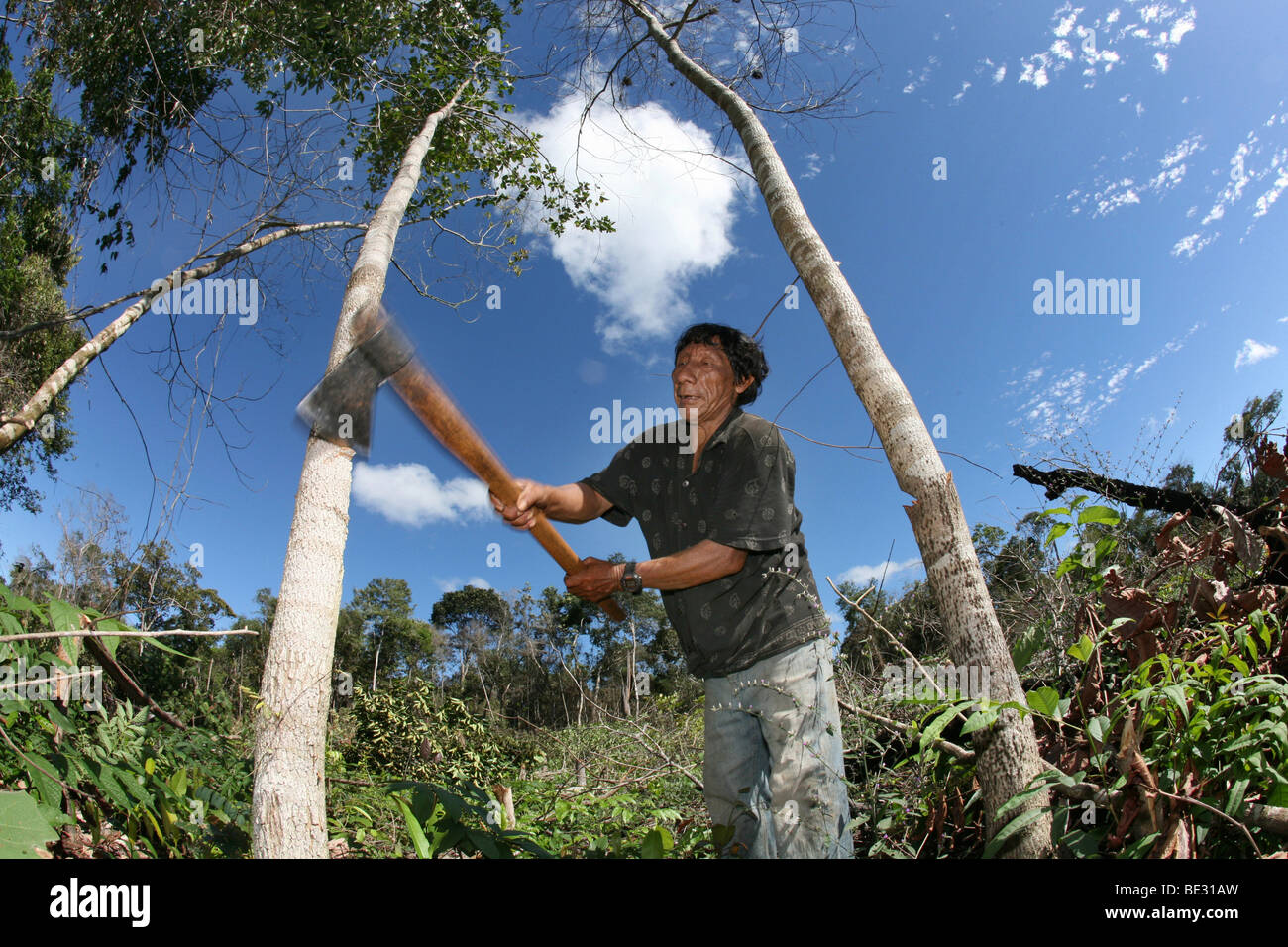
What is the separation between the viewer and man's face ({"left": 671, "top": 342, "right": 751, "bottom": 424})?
9.62 feet

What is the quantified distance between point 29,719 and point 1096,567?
4.28m

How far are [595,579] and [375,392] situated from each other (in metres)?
1.10

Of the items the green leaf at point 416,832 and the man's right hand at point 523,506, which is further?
the man's right hand at point 523,506

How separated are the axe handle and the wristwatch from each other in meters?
0.27

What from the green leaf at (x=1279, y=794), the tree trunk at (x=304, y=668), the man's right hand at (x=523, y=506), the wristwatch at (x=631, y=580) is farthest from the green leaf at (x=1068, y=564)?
the tree trunk at (x=304, y=668)

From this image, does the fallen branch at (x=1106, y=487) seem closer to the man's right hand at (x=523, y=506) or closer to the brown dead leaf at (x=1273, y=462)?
the brown dead leaf at (x=1273, y=462)

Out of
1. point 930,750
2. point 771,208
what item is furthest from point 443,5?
point 930,750

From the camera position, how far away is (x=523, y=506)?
107 inches

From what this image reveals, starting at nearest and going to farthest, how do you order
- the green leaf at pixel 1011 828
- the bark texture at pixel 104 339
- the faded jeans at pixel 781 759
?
Answer: 1. the green leaf at pixel 1011 828
2. the faded jeans at pixel 781 759
3. the bark texture at pixel 104 339

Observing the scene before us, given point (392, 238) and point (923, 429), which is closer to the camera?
point (923, 429)

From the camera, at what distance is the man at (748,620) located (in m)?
2.32

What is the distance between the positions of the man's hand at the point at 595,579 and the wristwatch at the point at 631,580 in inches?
0.9

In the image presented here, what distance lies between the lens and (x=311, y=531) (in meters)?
3.61
